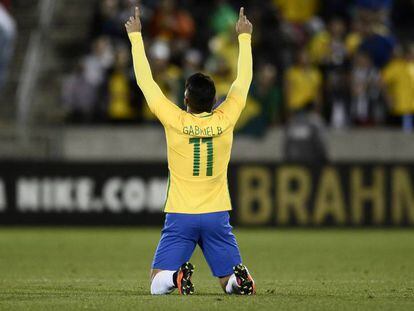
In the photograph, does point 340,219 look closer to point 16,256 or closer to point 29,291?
point 16,256

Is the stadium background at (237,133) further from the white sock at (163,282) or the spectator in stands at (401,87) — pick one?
the white sock at (163,282)

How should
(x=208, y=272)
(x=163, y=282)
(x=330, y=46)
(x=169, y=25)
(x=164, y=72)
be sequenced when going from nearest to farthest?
1. (x=163, y=282)
2. (x=208, y=272)
3. (x=164, y=72)
4. (x=330, y=46)
5. (x=169, y=25)

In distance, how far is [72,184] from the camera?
19.6 m

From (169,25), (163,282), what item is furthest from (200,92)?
(169,25)

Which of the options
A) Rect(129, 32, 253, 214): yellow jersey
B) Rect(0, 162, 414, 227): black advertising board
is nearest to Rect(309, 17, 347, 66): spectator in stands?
Rect(0, 162, 414, 227): black advertising board

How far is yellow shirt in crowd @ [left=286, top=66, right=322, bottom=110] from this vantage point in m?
20.2

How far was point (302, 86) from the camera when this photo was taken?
66.4ft

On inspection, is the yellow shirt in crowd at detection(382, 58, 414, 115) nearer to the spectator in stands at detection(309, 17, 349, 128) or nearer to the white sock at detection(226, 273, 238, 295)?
the spectator in stands at detection(309, 17, 349, 128)

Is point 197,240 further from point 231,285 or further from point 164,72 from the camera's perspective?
point 164,72

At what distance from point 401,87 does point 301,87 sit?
5.66 feet

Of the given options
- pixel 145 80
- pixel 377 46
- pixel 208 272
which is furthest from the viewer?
pixel 377 46

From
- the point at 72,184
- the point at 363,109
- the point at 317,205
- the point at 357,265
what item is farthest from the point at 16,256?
the point at 363,109

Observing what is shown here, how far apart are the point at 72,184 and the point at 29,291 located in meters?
9.86

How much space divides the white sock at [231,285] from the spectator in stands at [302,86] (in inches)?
442
